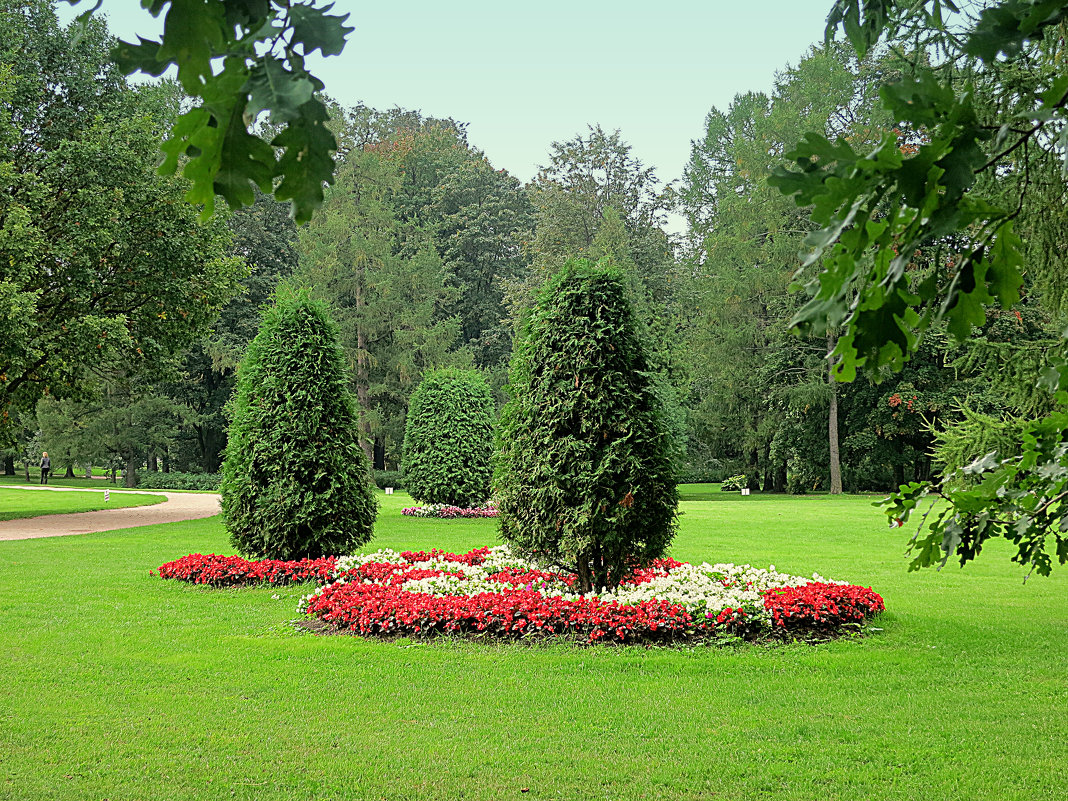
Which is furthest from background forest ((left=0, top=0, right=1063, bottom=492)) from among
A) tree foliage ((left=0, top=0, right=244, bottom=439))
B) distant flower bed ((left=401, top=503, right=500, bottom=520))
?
distant flower bed ((left=401, top=503, right=500, bottom=520))

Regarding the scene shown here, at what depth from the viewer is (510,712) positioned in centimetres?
539

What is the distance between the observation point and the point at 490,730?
5.06 metres

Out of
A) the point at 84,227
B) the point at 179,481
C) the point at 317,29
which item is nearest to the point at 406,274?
the point at 179,481

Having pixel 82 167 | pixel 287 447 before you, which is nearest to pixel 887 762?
pixel 287 447

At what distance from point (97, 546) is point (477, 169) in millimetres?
37932

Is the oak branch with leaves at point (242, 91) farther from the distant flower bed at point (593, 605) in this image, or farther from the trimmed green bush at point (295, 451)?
the trimmed green bush at point (295, 451)

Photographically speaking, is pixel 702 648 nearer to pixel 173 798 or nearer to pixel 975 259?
pixel 173 798

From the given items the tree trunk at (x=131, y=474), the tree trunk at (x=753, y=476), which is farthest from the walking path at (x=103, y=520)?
the tree trunk at (x=753, y=476)

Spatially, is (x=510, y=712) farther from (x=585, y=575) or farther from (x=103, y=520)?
(x=103, y=520)

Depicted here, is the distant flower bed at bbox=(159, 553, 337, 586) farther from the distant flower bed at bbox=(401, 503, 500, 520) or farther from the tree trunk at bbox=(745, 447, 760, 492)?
the tree trunk at bbox=(745, 447, 760, 492)

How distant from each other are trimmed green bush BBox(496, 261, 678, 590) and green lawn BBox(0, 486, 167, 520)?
1690 centimetres

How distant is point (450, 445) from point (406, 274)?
62.7ft

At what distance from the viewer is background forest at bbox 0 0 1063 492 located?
60.4 feet

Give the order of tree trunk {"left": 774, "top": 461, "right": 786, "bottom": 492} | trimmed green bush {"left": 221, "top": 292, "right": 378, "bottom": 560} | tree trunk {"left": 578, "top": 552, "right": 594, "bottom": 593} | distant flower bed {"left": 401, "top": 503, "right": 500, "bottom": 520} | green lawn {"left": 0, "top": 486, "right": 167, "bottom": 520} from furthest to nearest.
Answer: tree trunk {"left": 774, "top": 461, "right": 786, "bottom": 492}, green lawn {"left": 0, "top": 486, "right": 167, "bottom": 520}, distant flower bed {"left": 401, "top": 503, "right": 500, "bottom": 520}, trimmed green bush {"left": 221, "top": 292, "right": 378, "bottom": 560}, tree trunk {"left": 578, "top": 552, "right": 594, "bottom": 593}
